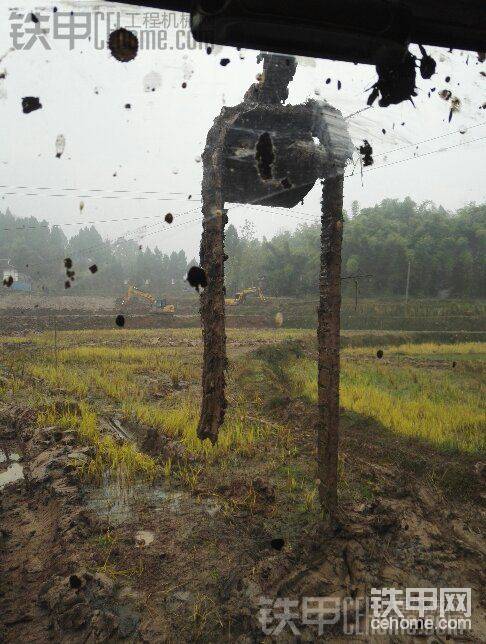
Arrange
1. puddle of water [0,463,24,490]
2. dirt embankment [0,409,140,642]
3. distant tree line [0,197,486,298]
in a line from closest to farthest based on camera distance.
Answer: dirt embankment [0,409,140,642] → puddle of water [0,463,24,490] → distant tree line [0,197,486,298]

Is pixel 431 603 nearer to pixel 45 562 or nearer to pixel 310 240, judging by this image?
pixel 45 562

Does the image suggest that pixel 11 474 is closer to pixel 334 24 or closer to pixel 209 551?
pixel 209 551

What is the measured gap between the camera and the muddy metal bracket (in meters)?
0.89

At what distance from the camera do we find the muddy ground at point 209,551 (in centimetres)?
293

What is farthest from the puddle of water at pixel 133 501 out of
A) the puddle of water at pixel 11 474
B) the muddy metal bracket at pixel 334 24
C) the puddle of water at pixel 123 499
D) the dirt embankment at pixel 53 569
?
the muddy metal bracket at pixel 334 24

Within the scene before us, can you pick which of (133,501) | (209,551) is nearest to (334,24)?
(209,551)

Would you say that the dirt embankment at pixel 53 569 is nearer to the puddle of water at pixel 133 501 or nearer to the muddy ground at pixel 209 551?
the muddy ground at pixel 209 551

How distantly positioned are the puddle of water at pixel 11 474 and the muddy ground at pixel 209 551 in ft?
0.12

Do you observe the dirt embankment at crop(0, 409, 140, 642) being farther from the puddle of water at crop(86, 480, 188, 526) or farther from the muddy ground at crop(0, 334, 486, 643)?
the puddle of water at crop(86, 480, 188, 526)

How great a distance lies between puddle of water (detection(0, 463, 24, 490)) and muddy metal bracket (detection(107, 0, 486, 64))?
6.13 metres

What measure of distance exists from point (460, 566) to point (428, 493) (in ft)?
3.72

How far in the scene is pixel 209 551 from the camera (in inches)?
143

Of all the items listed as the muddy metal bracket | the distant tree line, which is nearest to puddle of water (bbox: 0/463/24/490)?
the muddy metal bracket

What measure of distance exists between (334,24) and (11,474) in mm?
6618
